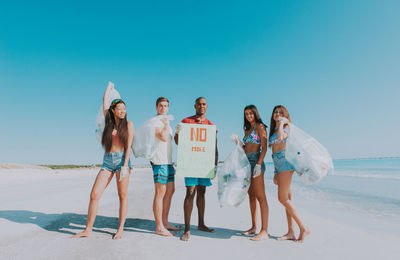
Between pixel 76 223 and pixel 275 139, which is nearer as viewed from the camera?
pixel 275 139

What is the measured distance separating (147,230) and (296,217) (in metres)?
2.19

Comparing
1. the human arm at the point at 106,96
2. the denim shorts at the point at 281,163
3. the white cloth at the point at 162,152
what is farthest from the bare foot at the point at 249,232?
the human arm at the point at 106,96

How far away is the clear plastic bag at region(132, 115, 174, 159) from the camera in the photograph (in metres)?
3.32

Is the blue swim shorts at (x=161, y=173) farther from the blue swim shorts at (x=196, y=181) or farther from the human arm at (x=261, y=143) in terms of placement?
the human arm at (x=261, y=143)

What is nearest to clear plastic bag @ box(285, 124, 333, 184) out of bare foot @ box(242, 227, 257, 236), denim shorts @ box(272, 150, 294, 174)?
denim shorts @ box(272, 150, 294, 174)

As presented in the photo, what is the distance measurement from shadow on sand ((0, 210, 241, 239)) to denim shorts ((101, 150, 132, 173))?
3.13ft

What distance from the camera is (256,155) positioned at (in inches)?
130

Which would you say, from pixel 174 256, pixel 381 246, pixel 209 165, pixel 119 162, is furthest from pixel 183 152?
pixel 381 246

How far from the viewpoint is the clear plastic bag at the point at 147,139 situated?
332 centimetres

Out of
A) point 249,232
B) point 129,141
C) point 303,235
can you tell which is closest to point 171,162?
point 129,141

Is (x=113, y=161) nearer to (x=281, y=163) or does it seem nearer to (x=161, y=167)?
(x=161, y=167)

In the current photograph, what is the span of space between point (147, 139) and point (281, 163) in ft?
6.49

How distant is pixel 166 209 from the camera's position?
3.58m

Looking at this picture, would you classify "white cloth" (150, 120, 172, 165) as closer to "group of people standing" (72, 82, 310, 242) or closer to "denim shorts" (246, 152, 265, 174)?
"group of people standing" (72, 82, 310, 242)
